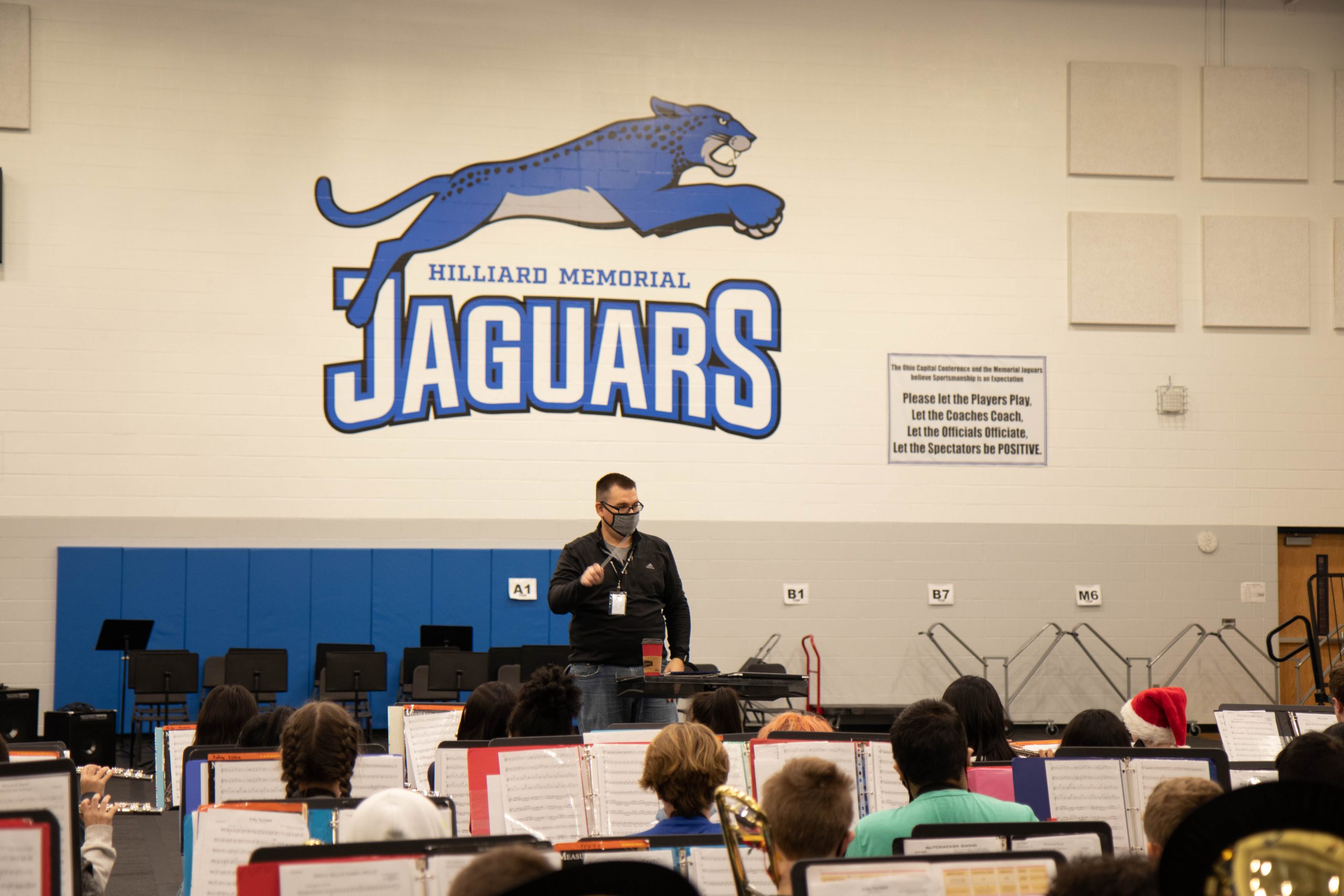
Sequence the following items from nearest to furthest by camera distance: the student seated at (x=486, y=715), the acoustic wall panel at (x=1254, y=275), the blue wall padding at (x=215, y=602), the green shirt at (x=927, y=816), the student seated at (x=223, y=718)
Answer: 1. the green shirt at (x=927, y=816)
2. the student seated at (x=223, y=718)
3. the student seated at (x=486, y=715)
4. the blue wall padding at (x=215, y=602)
5. the acoustic wall panel at (x=1254, y=275)

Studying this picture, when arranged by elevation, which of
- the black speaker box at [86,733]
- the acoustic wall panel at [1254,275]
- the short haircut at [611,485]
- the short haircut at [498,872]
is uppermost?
the acoustic wall panel at [1254,275]

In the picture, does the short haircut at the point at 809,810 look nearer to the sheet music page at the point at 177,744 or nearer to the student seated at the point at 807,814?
the student seated at the point at 807,814

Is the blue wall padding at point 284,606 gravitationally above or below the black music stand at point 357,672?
above

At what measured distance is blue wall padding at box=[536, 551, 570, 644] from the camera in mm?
11898

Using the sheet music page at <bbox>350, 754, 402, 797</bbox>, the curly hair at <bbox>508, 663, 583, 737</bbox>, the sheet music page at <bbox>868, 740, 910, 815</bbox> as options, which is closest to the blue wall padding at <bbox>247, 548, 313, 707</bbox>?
the curly hair at <bbox>508, 663, 583, 737</bbox>

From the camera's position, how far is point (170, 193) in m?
11.5

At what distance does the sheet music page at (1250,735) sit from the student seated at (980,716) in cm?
156

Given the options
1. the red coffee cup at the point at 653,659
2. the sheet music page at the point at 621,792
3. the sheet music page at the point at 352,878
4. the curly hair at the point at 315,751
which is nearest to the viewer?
the sheet music page at the point at 352,878

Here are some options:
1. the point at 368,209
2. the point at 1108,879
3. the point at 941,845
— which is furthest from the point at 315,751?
the point at 368,209

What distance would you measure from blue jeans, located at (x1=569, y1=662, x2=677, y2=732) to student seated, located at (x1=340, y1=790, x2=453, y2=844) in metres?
3.49

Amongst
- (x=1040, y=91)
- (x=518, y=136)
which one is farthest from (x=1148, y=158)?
(x=518, y=136)

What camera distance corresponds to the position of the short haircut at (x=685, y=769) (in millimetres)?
3752

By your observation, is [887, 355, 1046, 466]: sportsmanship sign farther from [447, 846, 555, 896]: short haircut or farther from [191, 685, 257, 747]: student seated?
[447, 846, 555, 896]: short haircut

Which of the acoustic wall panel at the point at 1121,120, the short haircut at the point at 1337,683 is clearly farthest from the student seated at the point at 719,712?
the acoustic wall panel at the point at 1121,120
